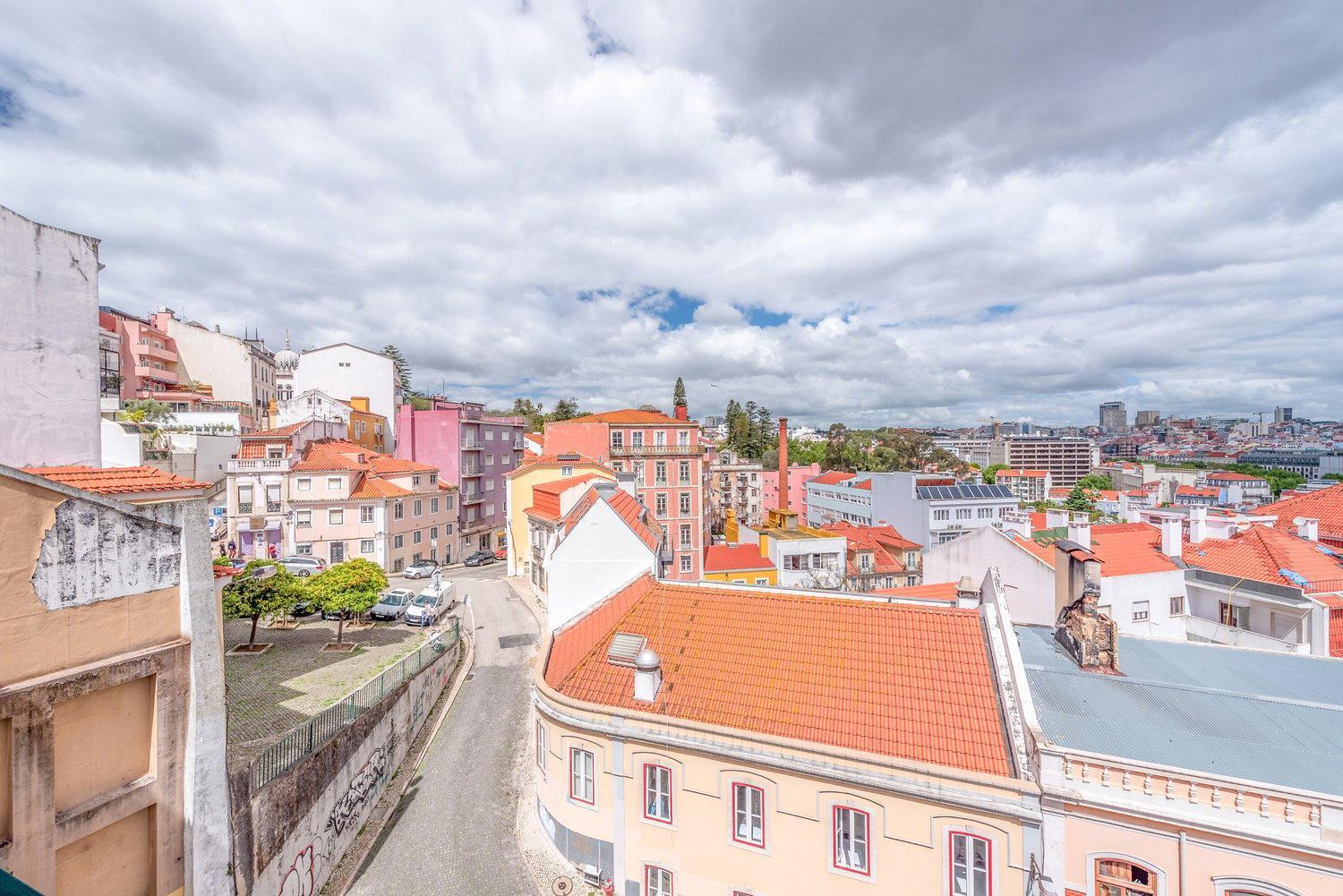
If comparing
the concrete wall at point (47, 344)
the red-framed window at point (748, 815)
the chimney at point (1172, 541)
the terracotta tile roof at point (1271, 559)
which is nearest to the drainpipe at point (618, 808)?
the red-framed window at point (748, 815)

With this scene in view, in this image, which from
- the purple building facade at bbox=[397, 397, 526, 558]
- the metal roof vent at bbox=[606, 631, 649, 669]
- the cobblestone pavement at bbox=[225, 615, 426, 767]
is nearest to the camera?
the metal roof vent at bbox=[606, 631, 649, 669]

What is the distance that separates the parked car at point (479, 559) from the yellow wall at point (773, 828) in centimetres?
3486

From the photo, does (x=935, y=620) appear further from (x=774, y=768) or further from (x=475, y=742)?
(x=475, y=742)

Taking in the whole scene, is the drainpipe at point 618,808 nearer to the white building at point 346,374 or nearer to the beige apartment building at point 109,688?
the beige apartment building at point 109,688

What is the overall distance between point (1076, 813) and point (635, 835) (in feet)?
32.6

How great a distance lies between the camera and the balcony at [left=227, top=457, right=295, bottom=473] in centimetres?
3684

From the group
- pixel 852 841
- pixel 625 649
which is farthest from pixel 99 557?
pixel 852 841

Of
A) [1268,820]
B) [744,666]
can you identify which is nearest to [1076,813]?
[1268,820]

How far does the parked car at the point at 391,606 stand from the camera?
28.6 metres

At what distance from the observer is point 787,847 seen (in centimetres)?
1237

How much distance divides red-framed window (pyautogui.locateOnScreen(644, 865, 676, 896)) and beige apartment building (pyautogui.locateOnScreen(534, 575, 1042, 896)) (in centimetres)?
3

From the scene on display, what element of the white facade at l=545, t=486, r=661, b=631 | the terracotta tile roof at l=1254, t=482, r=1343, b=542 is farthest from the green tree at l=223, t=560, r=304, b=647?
the terracotta tile roof at l=1254, t=482, r=1343, b=542

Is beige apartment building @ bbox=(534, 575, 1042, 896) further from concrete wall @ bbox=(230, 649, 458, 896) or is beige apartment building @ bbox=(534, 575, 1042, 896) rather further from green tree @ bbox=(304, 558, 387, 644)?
green tree @ bbox=(304, 558, 387, 644)

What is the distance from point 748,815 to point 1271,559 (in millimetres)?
28010
